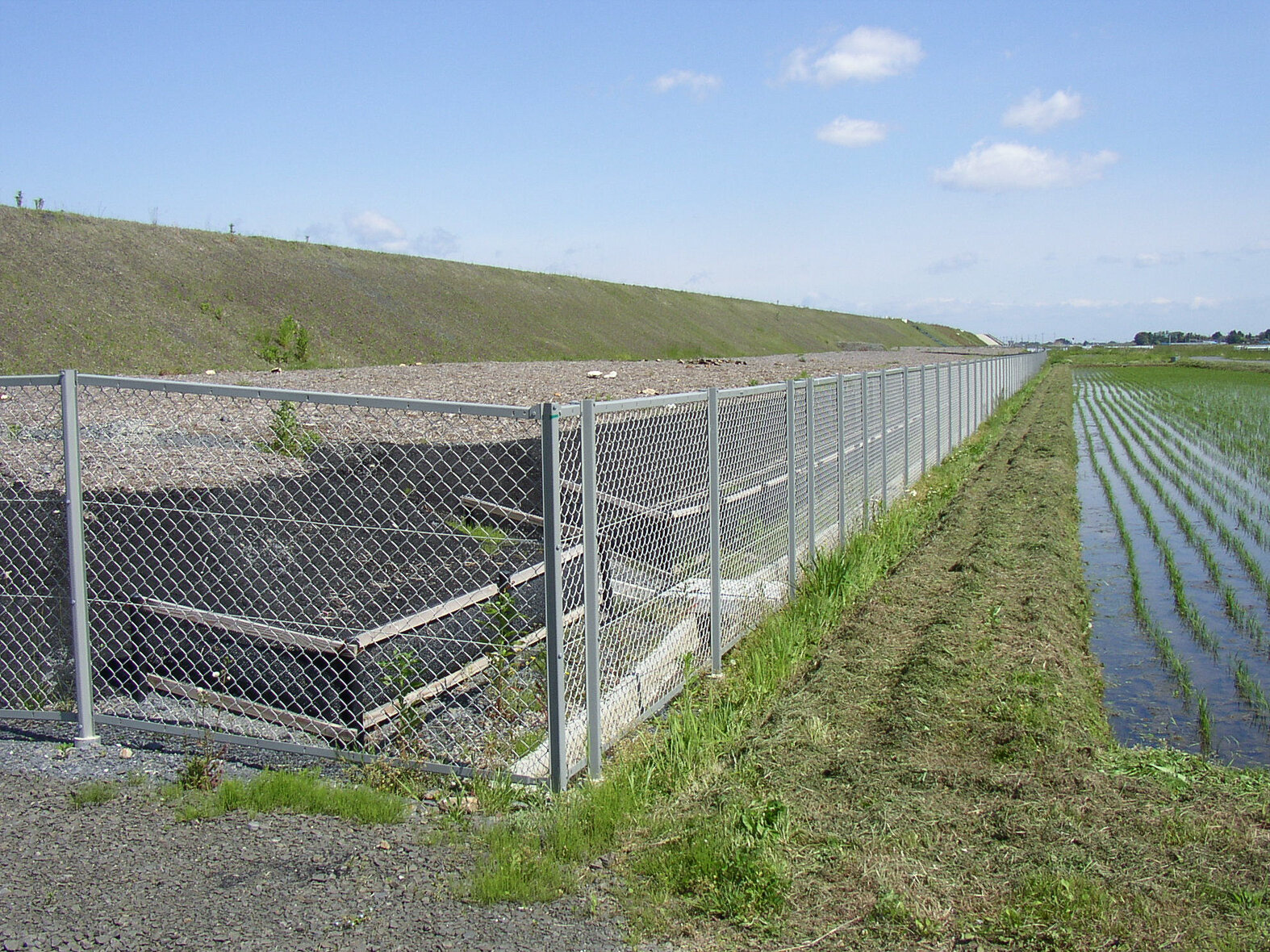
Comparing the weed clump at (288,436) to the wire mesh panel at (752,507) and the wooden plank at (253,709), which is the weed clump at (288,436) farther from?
the wire mesh panel at (752,507)

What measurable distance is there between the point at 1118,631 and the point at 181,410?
11.7 meters

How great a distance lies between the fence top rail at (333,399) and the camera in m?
4.30

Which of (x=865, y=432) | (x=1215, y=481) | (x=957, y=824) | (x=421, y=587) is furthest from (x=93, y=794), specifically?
(x=1215, y=481)

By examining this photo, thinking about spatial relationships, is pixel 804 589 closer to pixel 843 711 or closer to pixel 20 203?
pixel 843 711

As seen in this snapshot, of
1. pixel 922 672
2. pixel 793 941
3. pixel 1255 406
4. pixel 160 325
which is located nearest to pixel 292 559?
pixel 922 672

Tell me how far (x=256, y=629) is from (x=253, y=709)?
46 centimetres

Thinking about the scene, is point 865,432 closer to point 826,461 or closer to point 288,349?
point 826,461

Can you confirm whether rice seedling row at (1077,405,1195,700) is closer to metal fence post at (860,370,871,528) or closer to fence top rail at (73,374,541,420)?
metal fence post at (860,370,871,528)

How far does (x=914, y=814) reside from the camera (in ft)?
13.9

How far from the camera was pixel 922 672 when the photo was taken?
6152mm

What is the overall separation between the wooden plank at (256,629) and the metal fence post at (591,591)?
4.10 ft

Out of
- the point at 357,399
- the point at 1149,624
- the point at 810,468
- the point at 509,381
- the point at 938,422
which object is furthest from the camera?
the point at 509,381

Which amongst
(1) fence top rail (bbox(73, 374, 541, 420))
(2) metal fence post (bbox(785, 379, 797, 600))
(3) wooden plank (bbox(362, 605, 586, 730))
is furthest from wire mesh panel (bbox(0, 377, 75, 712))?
(2) metal fence post (bbox(785, 379, 797, 600))

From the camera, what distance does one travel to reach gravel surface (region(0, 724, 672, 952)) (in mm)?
3312
